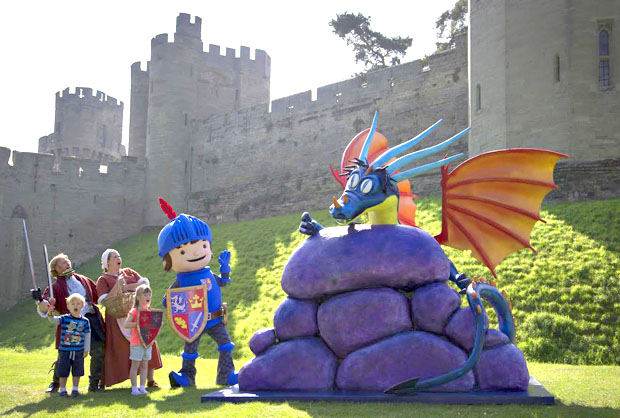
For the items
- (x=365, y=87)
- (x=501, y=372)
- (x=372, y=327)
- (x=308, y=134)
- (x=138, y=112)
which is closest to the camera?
(x=501, y=372)

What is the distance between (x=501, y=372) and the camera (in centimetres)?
542

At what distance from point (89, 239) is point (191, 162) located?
5339 millimetres

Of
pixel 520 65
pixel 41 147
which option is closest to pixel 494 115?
pixel 520 65

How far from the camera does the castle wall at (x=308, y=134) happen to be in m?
20.3

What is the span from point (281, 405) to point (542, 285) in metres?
6.49

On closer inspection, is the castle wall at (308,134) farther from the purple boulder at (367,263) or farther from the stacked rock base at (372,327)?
the stacked rock base at (372,327)

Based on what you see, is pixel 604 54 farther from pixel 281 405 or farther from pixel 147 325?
pixel 281 405

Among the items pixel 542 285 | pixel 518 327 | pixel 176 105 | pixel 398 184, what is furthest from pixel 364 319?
pixel 176 105

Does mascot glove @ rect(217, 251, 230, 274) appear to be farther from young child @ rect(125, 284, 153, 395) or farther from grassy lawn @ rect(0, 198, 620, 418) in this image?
grassy lawn @ rect(0, 198, 620, 418)

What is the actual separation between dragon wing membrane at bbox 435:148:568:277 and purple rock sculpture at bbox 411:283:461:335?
1026 mm

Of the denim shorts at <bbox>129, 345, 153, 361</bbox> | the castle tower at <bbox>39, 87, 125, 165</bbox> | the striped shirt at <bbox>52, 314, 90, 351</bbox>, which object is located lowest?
the denim shorts at <bbox>129, 345, 153, 361</bbox>

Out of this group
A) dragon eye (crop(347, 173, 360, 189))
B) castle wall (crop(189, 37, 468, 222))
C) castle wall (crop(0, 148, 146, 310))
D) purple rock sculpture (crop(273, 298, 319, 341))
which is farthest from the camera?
castle wall (crop(0, 148, 146, 310))

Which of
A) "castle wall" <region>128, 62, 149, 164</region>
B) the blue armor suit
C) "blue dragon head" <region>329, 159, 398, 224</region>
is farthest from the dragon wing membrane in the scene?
"castle wall" <region>128, 62, 149, 164</region>

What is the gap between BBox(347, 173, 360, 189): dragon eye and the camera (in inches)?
243
